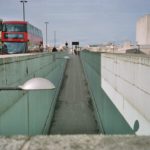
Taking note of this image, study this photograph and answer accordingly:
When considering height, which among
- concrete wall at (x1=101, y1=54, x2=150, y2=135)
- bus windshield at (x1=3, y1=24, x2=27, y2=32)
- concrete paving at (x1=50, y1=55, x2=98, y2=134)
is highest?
bus windshield at (x1=3, y1=24, x2=27, y2=32)

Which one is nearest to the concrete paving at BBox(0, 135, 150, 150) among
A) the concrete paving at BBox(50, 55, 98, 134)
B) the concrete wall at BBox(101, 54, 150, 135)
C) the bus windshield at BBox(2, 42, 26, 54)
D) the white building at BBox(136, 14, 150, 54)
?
the concrete wall at BBox(101, 54, 150, 135)

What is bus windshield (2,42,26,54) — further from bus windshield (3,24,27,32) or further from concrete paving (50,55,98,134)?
concrete paving (50,55,98,134)

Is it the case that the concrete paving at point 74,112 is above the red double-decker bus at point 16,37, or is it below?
below

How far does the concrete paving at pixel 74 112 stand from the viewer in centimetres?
1756

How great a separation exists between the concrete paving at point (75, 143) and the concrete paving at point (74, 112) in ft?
44.0

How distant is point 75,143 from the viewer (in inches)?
117

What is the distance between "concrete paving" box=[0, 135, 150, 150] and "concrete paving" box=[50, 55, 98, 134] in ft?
44.0

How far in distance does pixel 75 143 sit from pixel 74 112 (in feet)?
62.2

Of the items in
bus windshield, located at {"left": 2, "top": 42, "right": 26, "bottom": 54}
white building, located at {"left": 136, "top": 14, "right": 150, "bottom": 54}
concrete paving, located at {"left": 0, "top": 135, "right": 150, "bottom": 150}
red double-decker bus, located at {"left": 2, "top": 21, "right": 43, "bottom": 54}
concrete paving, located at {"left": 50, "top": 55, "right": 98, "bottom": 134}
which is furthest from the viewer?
white building, located at {"left": 136, "top": 14, "right": 150, "bottom": 54}

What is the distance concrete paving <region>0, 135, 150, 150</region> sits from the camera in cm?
290

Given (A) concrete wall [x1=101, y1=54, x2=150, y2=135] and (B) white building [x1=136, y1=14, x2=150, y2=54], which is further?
(B) white building [x1=136, y1=14, x2=150, y2=54]

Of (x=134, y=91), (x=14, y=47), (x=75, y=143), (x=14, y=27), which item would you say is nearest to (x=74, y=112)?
(x=14, y=27)

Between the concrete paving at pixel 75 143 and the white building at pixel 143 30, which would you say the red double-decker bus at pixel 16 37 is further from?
the white building at pixel 143 30

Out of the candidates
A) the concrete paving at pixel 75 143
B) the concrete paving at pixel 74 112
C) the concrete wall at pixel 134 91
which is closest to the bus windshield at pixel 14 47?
the concrete paving at pixel 74 112
